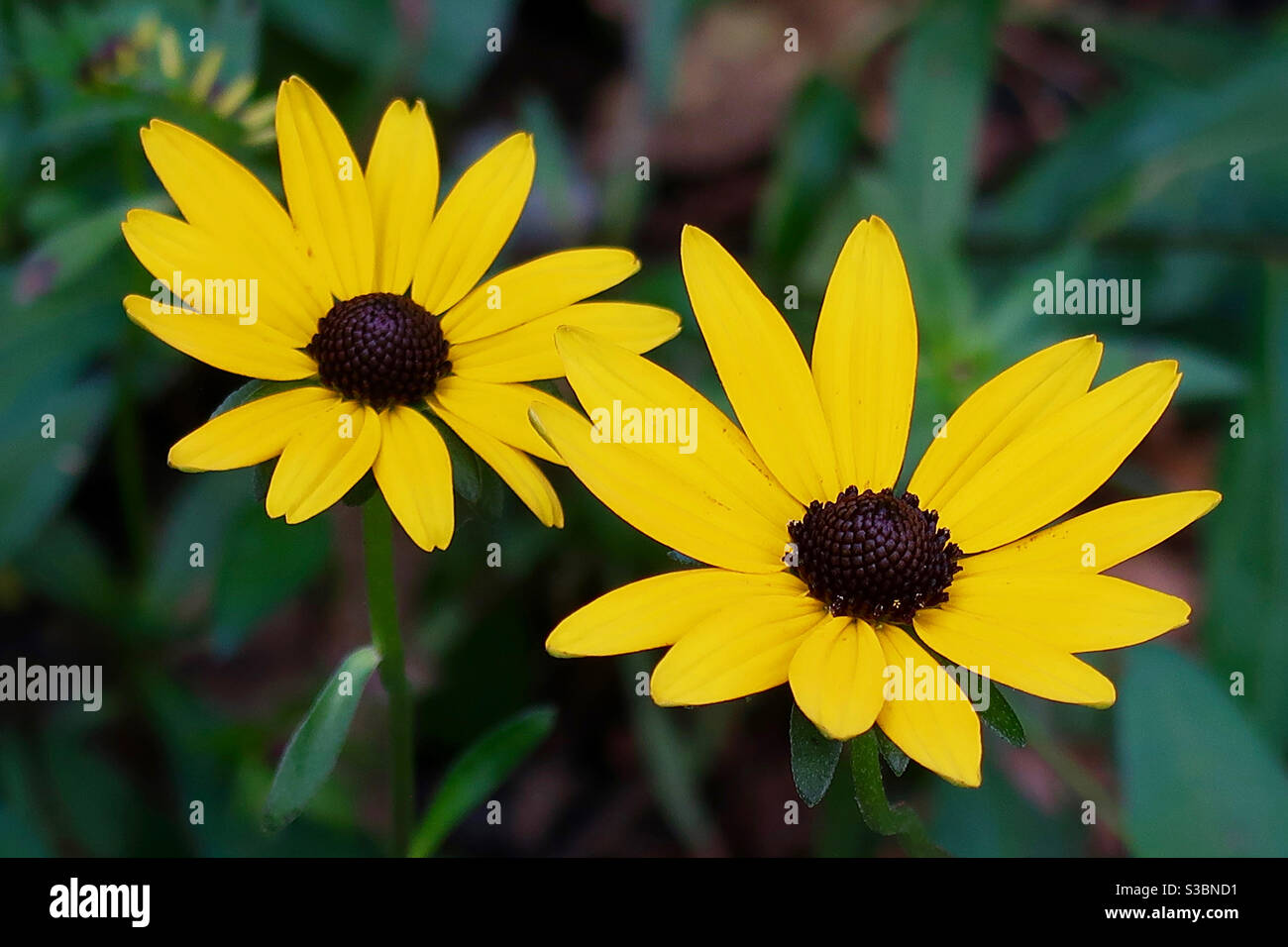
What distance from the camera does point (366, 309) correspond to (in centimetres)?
144

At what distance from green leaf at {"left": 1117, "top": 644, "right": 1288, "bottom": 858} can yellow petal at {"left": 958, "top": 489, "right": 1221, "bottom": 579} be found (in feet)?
2.54

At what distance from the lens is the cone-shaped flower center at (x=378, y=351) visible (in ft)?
4.58

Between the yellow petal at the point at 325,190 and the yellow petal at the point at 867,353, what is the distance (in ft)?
1.74

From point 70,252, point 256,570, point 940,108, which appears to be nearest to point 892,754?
point 256,570

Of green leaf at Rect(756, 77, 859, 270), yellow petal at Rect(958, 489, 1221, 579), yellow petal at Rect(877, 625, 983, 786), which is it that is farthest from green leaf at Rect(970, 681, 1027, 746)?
green leaf at Rect(756, 77, 859, 270)

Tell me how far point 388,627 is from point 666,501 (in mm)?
374

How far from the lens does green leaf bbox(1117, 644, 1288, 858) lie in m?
1.97

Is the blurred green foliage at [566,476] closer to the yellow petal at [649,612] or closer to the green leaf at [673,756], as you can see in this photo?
the green leaf at [673,756]

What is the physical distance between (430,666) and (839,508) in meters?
1.43

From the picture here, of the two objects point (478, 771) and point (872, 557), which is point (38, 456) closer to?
point (478, 771)

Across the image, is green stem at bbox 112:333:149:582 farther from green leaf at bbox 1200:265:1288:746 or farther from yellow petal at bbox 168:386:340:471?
green leaf at bbox 1200:265:1288:746

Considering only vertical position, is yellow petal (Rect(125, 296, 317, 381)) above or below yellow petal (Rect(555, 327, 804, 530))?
above

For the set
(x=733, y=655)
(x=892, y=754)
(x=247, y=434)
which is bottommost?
(x=892, y=754)
